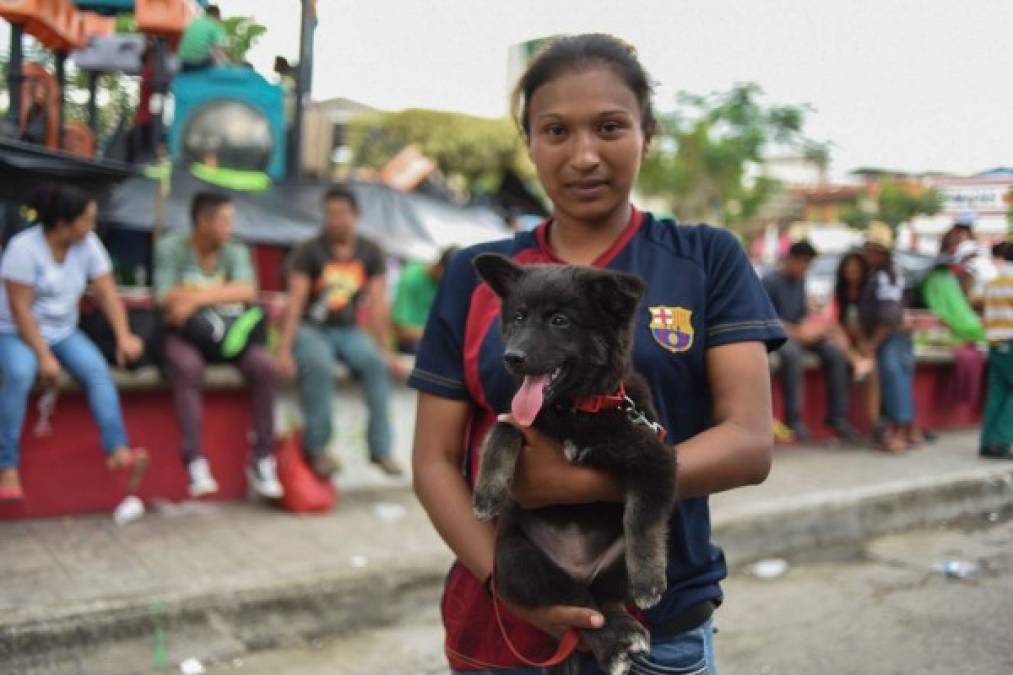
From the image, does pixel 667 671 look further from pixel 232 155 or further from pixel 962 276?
pixel 232 155

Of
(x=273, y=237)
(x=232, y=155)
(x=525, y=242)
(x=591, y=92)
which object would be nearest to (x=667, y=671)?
(x=525, y=242)

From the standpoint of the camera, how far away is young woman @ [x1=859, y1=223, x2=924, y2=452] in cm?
931

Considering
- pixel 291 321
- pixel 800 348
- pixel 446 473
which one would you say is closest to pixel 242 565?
pixel 291 321

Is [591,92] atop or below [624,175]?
atop

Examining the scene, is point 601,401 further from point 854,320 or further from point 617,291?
point 854,320

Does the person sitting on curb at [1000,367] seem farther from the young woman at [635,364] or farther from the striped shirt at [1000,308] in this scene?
the young woman at [635,364]

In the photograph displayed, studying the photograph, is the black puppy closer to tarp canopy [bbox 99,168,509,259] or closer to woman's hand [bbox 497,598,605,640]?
woman's hand [bbox 497,598,605,640]

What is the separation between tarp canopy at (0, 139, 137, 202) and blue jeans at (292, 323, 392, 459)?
6.03 ft

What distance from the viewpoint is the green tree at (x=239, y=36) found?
41.0 feet

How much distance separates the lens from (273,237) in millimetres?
13062

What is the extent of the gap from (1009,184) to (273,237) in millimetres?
10646

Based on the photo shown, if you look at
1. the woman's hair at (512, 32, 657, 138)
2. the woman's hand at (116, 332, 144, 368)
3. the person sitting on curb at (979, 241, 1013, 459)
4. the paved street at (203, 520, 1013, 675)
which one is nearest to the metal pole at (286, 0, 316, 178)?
the woman's hand at (116, 332, 144, 368)

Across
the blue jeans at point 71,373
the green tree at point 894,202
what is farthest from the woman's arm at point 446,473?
the green tree at point 894,202

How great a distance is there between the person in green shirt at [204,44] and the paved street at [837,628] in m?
8.80
